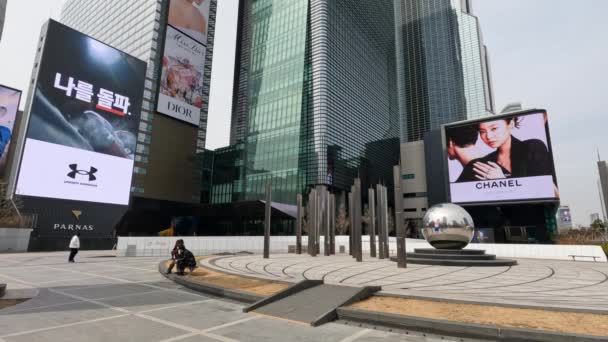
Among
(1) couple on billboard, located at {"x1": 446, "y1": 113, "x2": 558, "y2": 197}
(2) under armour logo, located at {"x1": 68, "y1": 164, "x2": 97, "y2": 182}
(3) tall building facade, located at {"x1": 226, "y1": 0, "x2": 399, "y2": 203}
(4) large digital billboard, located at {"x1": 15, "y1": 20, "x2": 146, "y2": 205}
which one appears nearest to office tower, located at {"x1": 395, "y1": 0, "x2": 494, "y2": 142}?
(3) tall building facade, located at {"x1": 226, "y1": 0, "x2": 399, "y2": 203}

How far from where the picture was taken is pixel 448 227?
19.8 meters

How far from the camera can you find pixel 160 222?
70938 mm

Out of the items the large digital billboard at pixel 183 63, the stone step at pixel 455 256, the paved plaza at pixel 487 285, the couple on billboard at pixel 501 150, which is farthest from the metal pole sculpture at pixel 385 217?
the large digital billboard at pixel 183 63

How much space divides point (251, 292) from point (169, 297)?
106 inches

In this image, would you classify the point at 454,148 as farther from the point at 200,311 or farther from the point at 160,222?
the point at 160,222

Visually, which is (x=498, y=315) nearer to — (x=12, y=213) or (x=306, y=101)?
(x=12, y=213)

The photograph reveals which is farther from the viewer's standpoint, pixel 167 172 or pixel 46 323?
pixel 167 172

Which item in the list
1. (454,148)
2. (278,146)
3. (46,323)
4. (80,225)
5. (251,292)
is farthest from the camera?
(278,146)

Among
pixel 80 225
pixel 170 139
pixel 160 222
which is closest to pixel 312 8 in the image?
pixel 170 139

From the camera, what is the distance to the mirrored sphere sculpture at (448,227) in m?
19.7

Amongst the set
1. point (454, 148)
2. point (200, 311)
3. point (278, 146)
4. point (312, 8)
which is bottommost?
point (200, 311)

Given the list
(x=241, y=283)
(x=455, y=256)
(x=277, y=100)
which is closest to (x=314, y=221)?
(x=455, y=256)

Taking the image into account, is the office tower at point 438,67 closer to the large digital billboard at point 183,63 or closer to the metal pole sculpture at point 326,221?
the large digital billboard at point 183,63

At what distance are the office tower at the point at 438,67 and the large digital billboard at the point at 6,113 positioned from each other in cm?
15350
